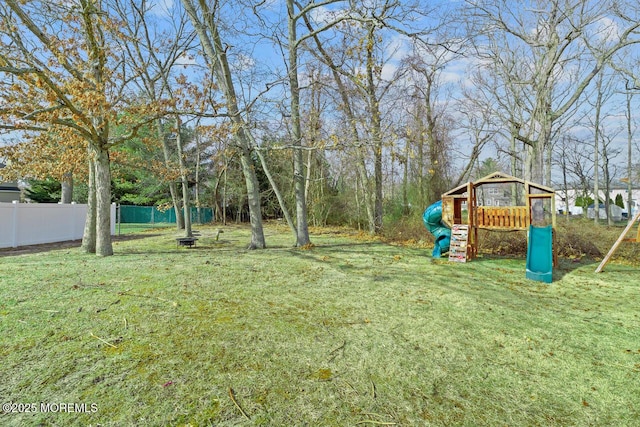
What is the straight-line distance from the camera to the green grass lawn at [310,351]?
2219 millimetres

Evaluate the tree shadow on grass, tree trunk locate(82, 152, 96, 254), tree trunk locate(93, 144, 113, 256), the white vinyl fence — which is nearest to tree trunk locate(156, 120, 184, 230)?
tree trunk locate(82, 152, 96, 254)

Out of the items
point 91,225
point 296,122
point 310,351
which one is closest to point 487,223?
point 296,122

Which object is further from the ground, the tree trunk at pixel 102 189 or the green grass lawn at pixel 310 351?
the tree trunk at pixel 102 189

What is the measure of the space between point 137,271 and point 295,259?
313cm

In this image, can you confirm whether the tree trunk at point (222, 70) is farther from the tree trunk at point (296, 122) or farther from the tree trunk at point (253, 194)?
the tree trunk at point (296, 122)

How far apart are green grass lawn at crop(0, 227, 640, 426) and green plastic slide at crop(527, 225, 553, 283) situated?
0.67m

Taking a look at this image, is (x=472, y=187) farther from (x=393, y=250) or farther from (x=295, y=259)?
(x=295, y=259)

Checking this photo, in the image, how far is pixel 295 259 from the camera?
299 inches

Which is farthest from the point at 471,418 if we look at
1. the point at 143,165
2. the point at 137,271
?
the point at 143,165

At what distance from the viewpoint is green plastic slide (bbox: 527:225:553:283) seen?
6.36 metres

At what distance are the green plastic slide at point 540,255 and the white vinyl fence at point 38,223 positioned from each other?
1411 cm

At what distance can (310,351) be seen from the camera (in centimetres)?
303

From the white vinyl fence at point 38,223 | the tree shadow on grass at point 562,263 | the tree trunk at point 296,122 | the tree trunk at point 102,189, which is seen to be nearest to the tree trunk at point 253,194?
the tree trunk at point 296,122

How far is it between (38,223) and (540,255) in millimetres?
14819
